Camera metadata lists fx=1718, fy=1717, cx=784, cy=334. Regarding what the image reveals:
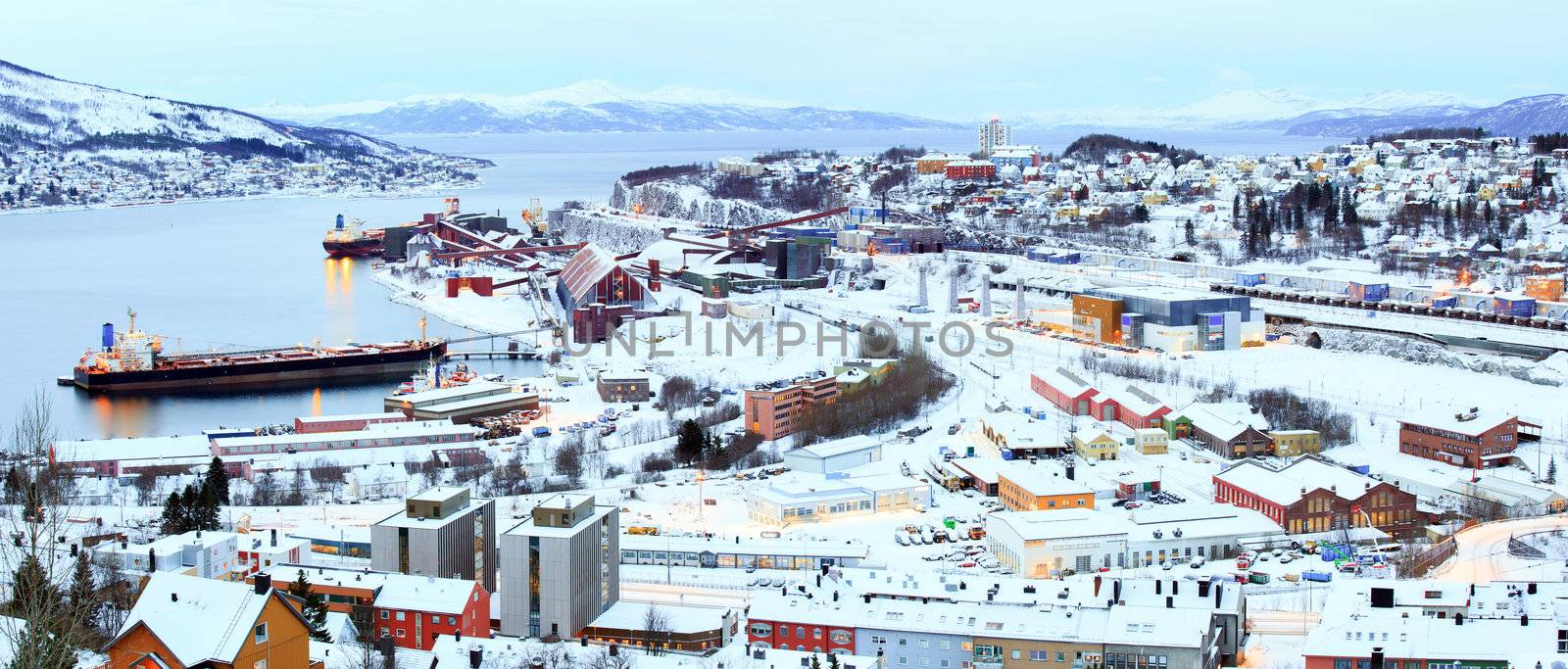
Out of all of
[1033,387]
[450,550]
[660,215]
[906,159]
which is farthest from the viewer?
[906,159]

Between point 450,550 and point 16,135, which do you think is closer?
point 450,550

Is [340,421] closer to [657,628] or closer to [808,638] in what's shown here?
[657,628]

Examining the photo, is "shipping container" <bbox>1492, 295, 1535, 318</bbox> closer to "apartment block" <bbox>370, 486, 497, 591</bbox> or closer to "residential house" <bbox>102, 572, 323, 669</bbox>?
"apartment block" <bbox>370, 486, 497, 591</bbox>

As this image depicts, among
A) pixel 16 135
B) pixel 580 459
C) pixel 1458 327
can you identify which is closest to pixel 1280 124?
pixel 16 135

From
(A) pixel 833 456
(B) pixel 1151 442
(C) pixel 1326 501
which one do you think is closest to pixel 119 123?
(A) pixel 833 456

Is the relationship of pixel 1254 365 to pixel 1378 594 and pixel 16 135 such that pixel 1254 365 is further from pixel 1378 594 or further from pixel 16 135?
pixel 16 135

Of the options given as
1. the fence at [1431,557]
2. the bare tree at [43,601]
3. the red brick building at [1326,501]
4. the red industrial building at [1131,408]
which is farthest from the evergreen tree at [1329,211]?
the bare tree at [43,601]

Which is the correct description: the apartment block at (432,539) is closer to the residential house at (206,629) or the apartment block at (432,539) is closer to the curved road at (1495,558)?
the residential house at (206,629)
